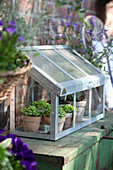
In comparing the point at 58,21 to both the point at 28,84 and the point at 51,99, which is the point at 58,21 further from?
the point at 51,99

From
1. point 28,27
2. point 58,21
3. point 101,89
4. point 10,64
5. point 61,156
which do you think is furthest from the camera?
point 58,21

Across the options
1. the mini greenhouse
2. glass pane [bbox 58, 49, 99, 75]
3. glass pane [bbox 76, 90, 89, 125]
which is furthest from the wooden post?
glass pane [bbox 58, 49, 99, 75]

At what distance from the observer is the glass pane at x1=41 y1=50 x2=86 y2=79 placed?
256cm

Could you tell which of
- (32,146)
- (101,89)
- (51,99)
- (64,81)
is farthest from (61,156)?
(101,89)

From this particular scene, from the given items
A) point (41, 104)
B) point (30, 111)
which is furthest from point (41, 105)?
point (30, 111)

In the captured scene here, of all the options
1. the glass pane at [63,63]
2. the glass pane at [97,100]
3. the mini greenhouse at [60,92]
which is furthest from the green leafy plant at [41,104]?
the glass pane at [97,100]

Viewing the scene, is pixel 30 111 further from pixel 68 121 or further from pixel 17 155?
pixel 17 155

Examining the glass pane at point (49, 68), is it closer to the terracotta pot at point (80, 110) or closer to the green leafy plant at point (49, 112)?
the green leafy plant at point (49, 112)

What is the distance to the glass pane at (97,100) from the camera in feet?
9.74

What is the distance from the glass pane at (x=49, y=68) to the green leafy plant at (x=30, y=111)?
271mm

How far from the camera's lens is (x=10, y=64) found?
1035 mm

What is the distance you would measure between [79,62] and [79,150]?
0.99m

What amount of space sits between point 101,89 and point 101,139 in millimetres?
621

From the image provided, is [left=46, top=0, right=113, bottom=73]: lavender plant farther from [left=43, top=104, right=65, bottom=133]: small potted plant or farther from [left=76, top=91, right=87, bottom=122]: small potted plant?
[left=43, top=104, right=65, bottom=133]: small potted plant
